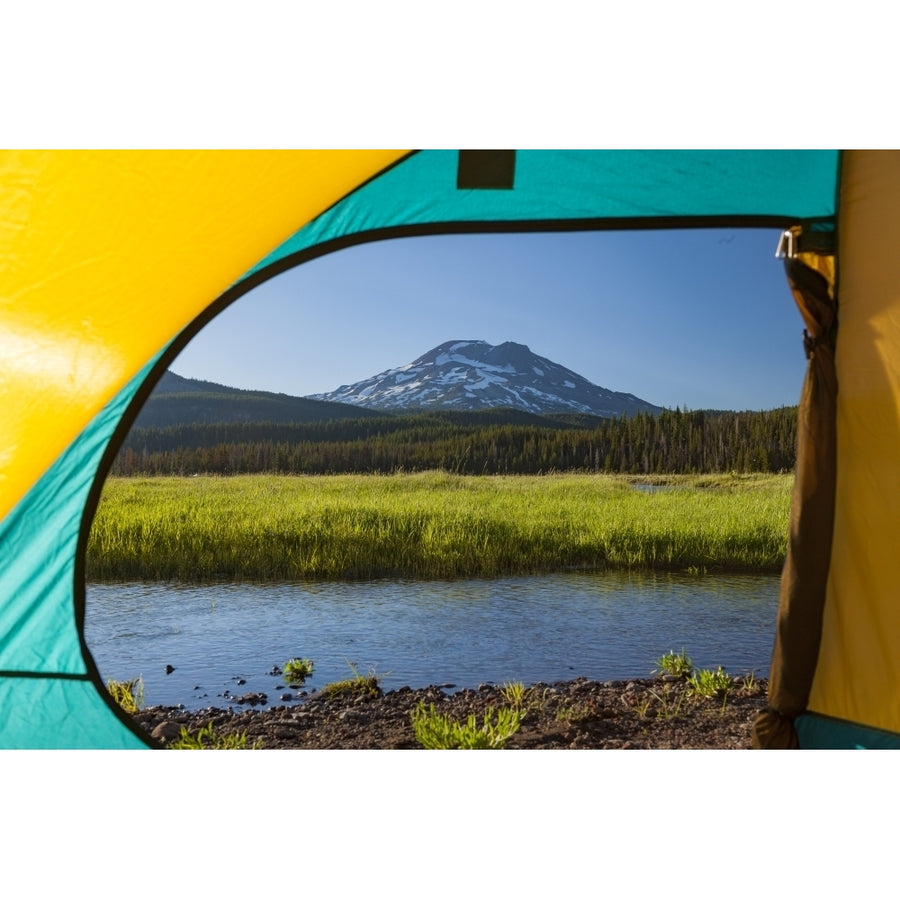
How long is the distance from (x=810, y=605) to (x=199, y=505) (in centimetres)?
642

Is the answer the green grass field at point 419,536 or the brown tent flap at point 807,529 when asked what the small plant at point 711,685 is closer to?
the brown tent flap at point 807,529

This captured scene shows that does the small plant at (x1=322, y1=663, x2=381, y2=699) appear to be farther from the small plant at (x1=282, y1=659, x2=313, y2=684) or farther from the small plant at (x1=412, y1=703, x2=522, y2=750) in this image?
the small plant at (x1=412, y1=703, x2=522, y2=750)

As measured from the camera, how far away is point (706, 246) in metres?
11.6

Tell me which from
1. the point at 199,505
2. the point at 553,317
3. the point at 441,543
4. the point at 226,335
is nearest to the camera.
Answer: the point at 441,543

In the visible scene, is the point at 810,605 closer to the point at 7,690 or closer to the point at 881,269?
the point at 881,269

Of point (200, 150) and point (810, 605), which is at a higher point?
point (200, 150)

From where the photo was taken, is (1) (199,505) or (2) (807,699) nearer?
(2) (807,699)

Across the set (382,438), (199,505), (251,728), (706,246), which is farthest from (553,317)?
(251,728)

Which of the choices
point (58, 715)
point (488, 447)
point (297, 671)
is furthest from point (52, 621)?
point (488, 447)

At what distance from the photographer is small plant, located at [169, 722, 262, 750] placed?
7.80 ft

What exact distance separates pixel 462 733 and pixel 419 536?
4192 mm

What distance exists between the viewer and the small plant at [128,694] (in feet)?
9.75

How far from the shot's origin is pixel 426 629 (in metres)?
4.97

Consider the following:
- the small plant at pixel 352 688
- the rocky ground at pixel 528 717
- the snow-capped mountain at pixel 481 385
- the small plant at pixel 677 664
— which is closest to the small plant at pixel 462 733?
the rocky ground at pixel 528 717
